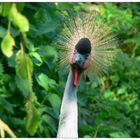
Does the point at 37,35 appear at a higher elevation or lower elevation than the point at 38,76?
higher

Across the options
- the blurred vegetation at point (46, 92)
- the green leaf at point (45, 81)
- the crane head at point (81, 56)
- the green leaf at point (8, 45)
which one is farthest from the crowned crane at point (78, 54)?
the green leaf at point (8, 45)

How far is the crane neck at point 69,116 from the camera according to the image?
2982mm

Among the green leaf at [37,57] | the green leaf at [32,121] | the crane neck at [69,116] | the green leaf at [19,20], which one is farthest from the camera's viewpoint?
the green leaf at [37,57]

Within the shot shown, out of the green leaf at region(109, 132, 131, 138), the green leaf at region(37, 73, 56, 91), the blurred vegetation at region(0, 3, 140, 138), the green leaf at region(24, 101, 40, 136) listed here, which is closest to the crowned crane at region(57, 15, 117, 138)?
the blurred vegetation at region(0, 3, 140, 138)

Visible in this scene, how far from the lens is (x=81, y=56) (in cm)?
302

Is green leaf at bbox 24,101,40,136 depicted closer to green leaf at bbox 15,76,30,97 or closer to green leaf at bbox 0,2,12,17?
green leaf at bbox 0,2,12,17

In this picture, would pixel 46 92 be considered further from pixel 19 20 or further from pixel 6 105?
pixel 19 20

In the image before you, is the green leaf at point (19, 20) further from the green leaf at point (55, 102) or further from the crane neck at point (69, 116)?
the green leaf at point (55, 102)

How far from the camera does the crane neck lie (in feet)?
9.78

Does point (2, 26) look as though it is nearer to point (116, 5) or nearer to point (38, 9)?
point (38, 9)

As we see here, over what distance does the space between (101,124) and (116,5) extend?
268cm

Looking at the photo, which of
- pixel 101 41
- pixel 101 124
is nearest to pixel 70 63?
pixel 101 41

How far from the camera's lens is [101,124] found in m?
4.09

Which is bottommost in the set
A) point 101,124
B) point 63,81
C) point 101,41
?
point 101,124
